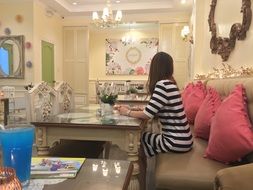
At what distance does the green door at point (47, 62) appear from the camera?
7062 millimetres

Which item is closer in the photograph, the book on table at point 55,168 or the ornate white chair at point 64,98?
the book on table at point 55,168

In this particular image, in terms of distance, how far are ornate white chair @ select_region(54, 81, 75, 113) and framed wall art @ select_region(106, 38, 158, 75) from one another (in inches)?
263

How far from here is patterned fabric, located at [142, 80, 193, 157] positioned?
1999 mm

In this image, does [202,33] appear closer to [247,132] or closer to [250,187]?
[247,132]

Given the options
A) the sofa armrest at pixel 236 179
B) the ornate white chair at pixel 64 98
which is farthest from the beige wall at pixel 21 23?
the sofa armrest at pixel 236 179

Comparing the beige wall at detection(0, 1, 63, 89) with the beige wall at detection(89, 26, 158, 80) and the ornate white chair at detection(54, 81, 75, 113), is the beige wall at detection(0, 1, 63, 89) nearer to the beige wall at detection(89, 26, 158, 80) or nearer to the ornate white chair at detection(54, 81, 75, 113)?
the beige wall at detection(89, 26, 158, 80)

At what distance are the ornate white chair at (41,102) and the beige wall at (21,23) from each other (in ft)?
14.0

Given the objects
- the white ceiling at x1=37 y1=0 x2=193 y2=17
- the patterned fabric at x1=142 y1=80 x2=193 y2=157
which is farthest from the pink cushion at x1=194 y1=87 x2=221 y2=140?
the white ceiling at x1=37 y1=0 x2=193 y2=17

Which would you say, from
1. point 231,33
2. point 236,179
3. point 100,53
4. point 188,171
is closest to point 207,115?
point 188,171

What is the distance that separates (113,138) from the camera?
1944mm

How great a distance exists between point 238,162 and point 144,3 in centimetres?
611

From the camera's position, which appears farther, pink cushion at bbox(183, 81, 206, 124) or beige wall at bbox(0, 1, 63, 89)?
beige wall at bbox(0, 1, 63, 89)

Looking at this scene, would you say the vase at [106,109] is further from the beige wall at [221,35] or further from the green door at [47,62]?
the green door at [47,62]

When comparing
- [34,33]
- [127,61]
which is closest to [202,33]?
[34,33]
